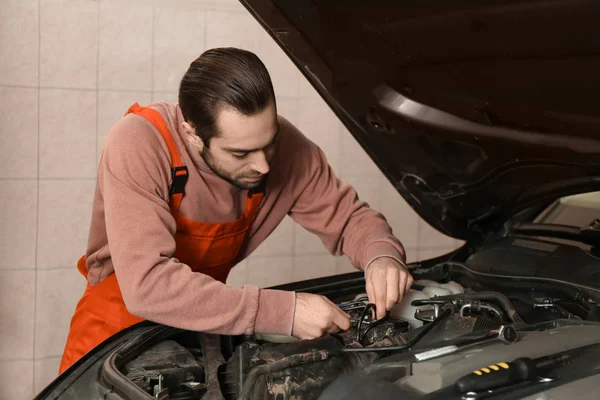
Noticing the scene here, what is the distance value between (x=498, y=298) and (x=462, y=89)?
0.43 meters

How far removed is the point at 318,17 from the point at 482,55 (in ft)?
1.04

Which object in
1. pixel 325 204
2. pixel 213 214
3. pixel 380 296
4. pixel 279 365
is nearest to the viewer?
pixel 279 365

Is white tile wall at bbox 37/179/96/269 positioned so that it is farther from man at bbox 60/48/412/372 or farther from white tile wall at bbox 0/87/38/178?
man at bbox 60/48/412/372

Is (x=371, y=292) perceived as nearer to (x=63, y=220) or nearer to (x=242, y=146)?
(x=242, y=146)

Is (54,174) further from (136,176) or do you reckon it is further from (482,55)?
(482,55)

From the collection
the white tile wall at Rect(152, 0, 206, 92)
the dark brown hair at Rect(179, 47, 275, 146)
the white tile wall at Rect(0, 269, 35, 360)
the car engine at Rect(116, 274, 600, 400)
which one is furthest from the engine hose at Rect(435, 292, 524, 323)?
the white tile wall at Rect(0, 269, 35, 360)

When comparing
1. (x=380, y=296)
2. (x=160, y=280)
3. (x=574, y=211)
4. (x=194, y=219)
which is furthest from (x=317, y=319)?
(x=574, y=211)

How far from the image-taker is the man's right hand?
1365mm

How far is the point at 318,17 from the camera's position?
137 cm

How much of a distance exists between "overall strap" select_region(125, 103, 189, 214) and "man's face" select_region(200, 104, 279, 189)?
0.19 ft

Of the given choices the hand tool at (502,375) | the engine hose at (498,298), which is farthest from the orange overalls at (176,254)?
the hand tool at (502,375)

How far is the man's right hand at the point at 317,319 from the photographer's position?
4.48ft

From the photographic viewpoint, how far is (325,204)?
6.03 ft

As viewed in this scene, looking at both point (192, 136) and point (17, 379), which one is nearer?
point (192, 136)
